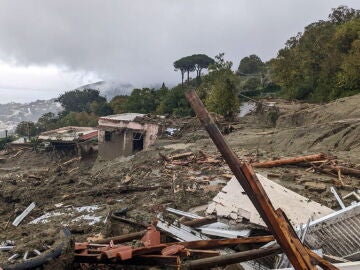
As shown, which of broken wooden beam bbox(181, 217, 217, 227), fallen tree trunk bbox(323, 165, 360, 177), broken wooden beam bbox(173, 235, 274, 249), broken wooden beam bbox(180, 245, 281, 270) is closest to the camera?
broken wooden beam bbox(180, 245, 281, 270)

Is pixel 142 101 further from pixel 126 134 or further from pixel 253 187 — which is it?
pixel 253 187

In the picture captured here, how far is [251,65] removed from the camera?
2532 inches

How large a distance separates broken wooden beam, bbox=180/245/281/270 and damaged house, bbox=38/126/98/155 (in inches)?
1113

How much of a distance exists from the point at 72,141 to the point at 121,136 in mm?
6728

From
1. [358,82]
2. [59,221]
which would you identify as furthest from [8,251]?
[358,82]

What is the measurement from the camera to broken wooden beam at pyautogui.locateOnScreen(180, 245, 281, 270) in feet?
12.2

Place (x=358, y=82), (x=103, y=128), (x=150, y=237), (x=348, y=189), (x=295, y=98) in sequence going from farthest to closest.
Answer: (x=295, y=98), (x=103, y=128), (x=358, y=82), (x=348, y=189), (x=150, y=237)

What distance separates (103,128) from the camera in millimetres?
27766

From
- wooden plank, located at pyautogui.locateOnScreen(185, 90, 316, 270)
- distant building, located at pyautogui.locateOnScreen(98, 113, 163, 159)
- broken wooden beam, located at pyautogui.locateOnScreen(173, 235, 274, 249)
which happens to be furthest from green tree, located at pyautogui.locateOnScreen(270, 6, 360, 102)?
wooden plank, located at pyautogui.locateOnScreen(185, 90, 316, 270)

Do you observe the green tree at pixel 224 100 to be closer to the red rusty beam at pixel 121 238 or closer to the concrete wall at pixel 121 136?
the concrete wall at pixel 121 136

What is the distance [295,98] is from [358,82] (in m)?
8.34

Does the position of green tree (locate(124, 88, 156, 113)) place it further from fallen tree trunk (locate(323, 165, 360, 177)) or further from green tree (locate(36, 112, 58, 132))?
fallen tree trunk (locate(323, 165, 360, 177))

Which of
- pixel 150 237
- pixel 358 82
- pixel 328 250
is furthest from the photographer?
pixel 358 82

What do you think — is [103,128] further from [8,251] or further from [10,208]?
[8,251]
